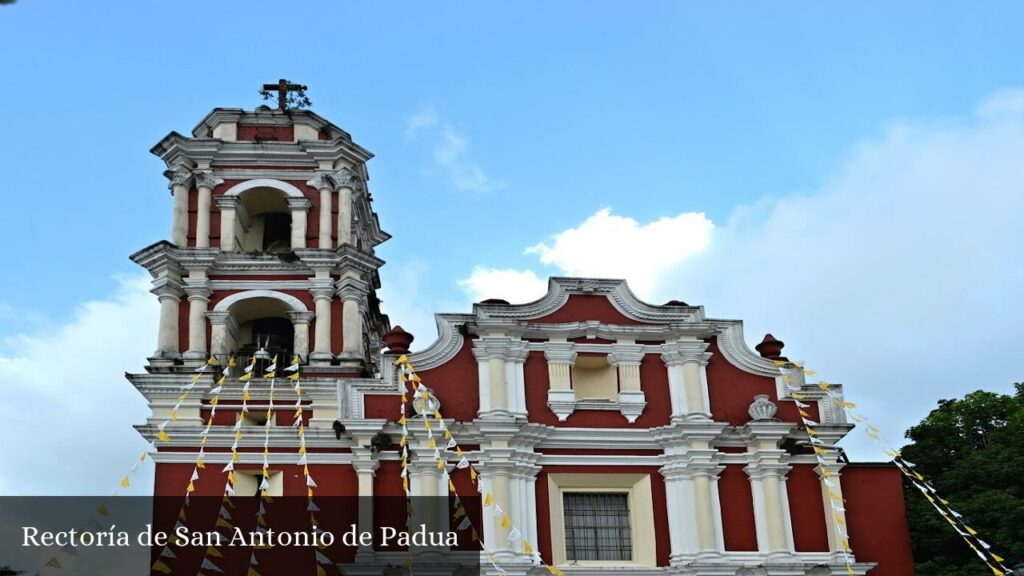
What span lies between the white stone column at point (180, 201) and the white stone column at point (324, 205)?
→ 307 centimetres

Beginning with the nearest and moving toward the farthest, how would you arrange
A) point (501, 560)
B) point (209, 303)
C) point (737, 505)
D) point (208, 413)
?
point (501, 560) → point (737, 505) → point (208, 413) → point (209, 303)

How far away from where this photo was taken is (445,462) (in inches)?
885

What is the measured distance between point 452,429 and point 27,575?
35.3 feet

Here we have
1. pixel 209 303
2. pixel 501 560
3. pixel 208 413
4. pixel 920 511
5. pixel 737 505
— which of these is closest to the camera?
pixel 501 560

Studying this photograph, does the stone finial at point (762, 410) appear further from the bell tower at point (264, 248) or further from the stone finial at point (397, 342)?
the bell tower at point (264, 248)

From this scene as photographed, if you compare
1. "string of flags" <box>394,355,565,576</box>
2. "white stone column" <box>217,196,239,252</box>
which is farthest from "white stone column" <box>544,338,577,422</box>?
"white stone column" <box>217,196,239,252</box>

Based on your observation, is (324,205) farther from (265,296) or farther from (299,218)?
(265,296)

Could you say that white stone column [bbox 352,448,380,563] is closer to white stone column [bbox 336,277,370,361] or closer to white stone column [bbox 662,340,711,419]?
white stone column [bbox 336,277,370,361]

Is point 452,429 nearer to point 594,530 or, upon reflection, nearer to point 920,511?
point 594,530

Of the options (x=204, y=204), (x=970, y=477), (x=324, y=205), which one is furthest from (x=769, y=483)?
(x=204, y=204)

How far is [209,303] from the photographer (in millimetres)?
26578

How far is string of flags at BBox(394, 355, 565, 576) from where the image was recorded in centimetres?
2169

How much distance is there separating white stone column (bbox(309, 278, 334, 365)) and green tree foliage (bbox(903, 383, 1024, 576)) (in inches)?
619

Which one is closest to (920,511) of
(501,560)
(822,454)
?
(822,454)
